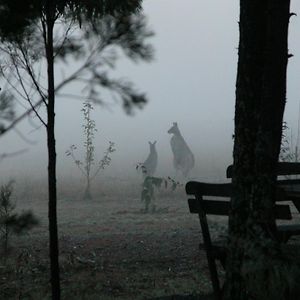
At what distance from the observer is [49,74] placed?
530 cm

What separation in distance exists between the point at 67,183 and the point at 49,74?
1917 centimetres

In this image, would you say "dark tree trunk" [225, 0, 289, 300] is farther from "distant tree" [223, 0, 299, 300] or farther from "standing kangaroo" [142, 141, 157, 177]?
"standing kangaroo" [142, 141, 157, 177]

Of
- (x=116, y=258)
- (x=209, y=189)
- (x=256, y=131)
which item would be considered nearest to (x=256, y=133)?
(x=256, y=131)

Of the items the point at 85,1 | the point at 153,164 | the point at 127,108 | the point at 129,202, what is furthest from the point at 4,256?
the point at 153,164

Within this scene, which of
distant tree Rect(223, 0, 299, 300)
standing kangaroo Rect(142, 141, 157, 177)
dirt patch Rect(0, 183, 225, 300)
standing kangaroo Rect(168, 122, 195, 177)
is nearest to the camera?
distant tree Rect(223, 0, 299, 300)

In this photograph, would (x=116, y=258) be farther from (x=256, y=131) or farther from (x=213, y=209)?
(x=256, y=131)

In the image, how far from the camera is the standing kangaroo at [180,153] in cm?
2400

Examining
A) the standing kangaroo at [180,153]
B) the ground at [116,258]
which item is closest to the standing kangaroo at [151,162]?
the standing kangaroo at [180,153]

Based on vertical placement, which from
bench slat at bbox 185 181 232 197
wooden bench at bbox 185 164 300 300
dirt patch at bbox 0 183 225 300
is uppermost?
bench slat at bbox 185 181 232 197

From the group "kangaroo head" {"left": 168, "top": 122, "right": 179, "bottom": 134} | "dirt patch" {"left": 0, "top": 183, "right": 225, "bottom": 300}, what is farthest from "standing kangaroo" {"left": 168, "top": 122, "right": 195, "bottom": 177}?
"dirt patch" {"left": 0, "top": 183, "right": 225, "bottom": 300}

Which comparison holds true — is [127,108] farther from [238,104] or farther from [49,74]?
[238,104]

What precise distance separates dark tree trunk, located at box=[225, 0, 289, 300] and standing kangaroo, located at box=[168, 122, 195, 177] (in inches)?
788

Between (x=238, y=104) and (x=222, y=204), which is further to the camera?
(x=222, y=204)

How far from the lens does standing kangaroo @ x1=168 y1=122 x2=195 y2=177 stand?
24000 mm
